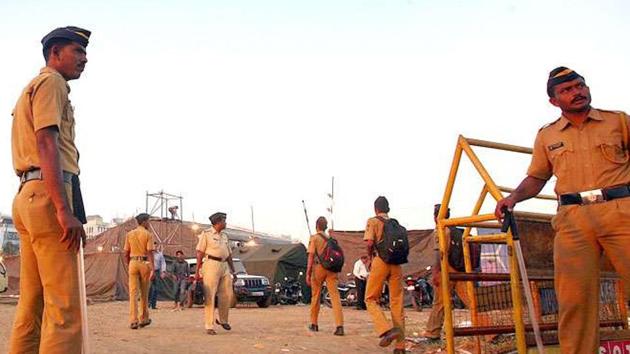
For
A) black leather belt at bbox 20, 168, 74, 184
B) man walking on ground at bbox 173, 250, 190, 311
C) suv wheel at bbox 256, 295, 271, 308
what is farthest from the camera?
suv wheel at bbox 256, 295, 271, 308

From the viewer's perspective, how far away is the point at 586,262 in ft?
11.7

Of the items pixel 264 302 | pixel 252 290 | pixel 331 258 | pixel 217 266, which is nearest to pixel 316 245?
pixel 331 258

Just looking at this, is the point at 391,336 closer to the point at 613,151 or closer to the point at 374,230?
the point at 374,230

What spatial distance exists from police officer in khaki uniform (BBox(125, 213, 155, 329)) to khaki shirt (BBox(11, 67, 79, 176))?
6.81 metres

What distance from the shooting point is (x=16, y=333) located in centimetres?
327

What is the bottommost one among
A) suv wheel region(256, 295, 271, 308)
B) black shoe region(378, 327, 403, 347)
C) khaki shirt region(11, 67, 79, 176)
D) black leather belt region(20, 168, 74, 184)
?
suv wheel region(256, 295, 271, 308)

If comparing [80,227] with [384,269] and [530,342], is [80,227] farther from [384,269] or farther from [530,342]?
[384,269]

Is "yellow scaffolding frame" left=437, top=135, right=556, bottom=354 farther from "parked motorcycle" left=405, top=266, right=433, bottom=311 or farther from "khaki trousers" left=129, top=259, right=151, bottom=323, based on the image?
"parked motorcycle" left=405, top=266, right=433, bottom=311

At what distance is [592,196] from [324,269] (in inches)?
254

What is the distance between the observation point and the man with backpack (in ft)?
30.8

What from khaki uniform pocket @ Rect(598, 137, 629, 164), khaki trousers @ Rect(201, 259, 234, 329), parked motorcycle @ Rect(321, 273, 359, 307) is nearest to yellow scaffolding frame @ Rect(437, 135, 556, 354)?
khaki uniform pocket @ Rect(598, 137, 629, 164)

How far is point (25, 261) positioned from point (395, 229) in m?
5.16

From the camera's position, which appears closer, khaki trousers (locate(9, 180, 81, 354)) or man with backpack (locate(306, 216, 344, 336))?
khaki trousers (locate(9, 180, 81, 354))

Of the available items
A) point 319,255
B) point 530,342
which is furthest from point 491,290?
point 319,255
